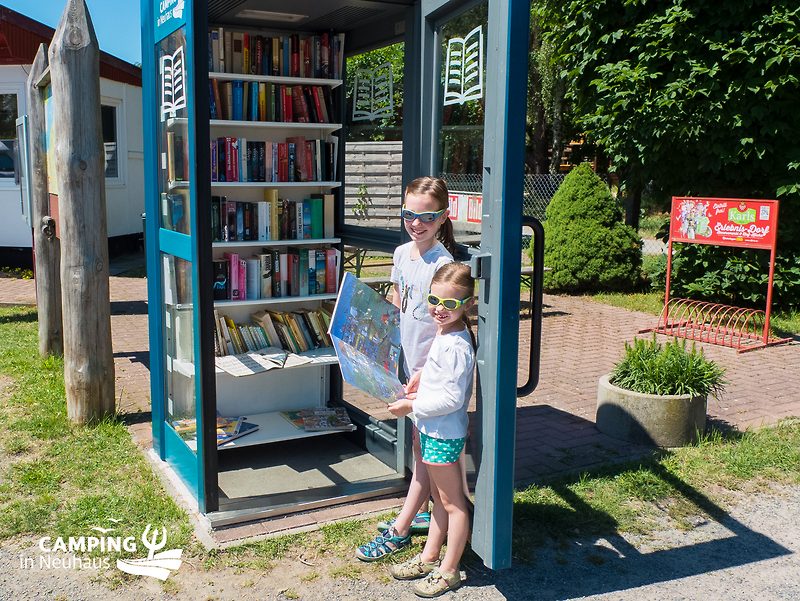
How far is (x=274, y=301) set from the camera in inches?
212

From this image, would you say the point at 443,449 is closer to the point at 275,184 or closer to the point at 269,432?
the point at 269,432

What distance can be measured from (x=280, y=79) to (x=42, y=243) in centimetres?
351

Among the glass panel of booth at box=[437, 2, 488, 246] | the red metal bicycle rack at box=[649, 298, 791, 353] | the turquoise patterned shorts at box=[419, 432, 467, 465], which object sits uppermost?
the glass panel of booth at box=[437, 2, 488, 246]

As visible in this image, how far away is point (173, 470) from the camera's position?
500cm

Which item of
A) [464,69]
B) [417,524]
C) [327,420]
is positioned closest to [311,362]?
[327,420]

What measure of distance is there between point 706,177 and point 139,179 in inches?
427

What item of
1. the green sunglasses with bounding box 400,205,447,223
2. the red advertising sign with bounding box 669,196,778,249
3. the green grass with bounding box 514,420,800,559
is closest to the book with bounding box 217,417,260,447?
the green grass with bounding box 514,420,800,559

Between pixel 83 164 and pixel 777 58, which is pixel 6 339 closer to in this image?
pixel 83 164

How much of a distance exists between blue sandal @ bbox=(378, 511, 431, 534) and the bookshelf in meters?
1.29

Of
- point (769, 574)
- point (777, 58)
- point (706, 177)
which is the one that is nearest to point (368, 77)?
point (769, 574)

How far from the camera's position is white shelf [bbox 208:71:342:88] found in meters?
5.14

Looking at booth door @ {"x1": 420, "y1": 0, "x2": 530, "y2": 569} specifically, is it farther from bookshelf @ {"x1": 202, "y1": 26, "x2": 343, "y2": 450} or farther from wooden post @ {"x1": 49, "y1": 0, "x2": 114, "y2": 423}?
wooden post @ {"x1": 49, "y1": 0, "x2": 114, "y2": 423}

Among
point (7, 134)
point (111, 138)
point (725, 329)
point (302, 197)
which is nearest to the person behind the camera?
point (302, 197)

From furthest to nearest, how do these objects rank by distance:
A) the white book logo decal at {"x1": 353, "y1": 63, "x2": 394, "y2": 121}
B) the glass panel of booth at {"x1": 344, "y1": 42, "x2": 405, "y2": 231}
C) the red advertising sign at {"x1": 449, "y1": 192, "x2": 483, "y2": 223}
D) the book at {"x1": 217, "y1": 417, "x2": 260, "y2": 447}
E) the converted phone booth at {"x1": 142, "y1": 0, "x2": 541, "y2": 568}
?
1. the book at {"x1": 217, "y1": 417, "x2": 260, "y2": 447}
2. the white book logo decal at {"x1": 353, "y1": 63, "x2": 394, "y2": 121}
3. the glass panel of booth at {"x1": 344, "y1": 42, "x2": 405, "y2": 231}
4. the red advertising sign at {"x1": 449, "y1": 192, "x2": 483, "y2": 223}
5. the converted phone booth at {"x1": 142, "y1": 0, "x2": 541, "y2": 568}
